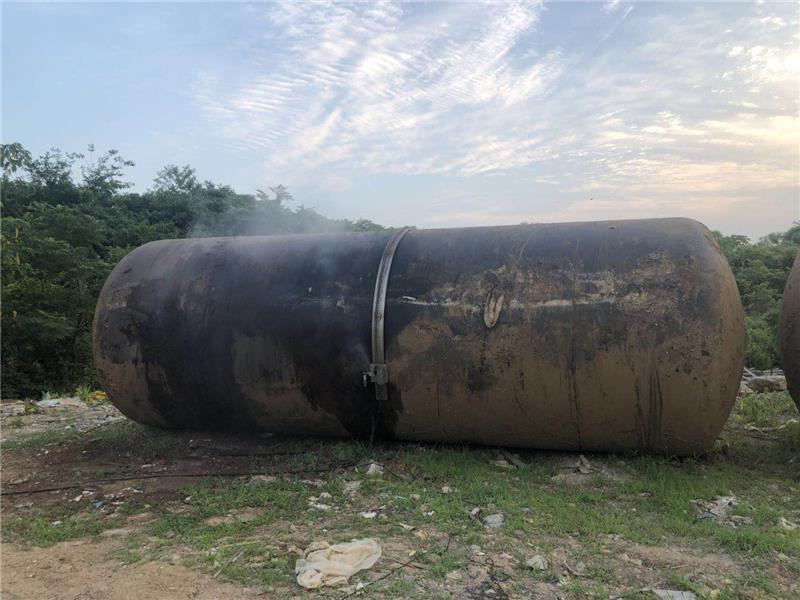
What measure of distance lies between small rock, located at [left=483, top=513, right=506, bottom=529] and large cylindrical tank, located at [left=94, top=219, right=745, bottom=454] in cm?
84

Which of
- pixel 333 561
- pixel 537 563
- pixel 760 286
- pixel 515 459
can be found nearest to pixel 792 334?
pixel 515 459

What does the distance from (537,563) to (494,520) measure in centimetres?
54

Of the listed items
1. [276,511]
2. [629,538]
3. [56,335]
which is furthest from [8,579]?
[56,335]

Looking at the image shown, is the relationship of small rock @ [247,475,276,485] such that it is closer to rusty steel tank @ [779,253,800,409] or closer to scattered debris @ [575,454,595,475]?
scattered debris @ [575,454,595,475]

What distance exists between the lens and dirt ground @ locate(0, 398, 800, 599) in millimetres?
2809

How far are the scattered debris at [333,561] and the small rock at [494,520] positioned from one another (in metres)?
0.69

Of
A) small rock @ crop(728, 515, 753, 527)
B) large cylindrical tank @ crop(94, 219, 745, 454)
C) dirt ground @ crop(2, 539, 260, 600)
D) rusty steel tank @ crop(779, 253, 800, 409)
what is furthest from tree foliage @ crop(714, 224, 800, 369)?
dirt ground @ crop(2, 539, 260, 600)

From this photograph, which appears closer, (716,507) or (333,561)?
(333,561)

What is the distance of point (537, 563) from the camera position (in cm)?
290

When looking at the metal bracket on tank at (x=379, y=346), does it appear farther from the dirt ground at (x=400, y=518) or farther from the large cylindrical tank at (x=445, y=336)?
the dirt ground at (x=400, y=518)

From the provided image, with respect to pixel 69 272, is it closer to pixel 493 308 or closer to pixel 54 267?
pixel 54 267

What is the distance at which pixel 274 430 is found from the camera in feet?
15.7

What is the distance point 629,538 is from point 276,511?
2.04 meters

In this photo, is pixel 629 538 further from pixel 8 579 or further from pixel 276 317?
pixel 8 579
